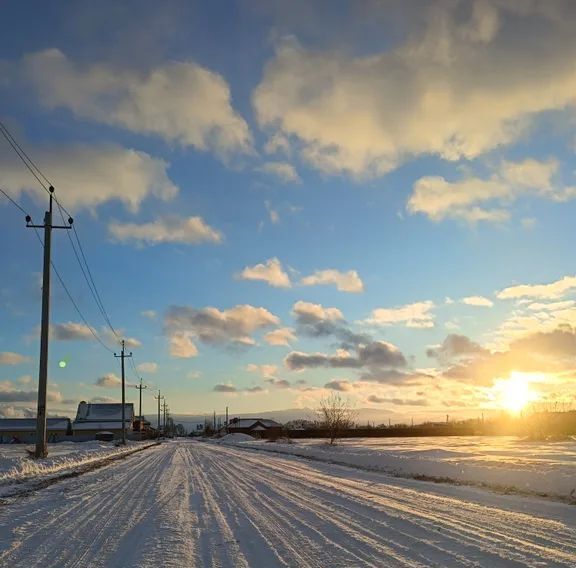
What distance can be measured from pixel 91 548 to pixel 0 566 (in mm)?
1310

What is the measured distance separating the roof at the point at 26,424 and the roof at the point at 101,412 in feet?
43.9

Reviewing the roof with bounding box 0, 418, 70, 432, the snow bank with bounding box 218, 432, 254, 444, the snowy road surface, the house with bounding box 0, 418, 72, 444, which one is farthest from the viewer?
the roof with bounding box 0, 418, 70, 432

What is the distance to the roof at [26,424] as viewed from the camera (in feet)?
411

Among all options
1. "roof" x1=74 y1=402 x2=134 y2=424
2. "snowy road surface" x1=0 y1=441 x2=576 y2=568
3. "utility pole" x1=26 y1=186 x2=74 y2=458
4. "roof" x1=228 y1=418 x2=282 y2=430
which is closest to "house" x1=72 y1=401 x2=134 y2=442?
"roof" x1=74 y1=402 x2=134 y2=424

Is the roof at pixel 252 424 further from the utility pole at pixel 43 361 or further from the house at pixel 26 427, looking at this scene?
the utility pole at pixel 43 361

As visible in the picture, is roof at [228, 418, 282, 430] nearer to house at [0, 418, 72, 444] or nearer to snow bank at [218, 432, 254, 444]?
house at [0, 418, 72, 444]

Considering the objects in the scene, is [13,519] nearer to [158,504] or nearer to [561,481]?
[158,504]

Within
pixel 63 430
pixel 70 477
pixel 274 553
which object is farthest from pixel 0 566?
pixel 63 430

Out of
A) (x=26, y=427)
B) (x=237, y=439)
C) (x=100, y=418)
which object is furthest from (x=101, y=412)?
(x=237, y=439)

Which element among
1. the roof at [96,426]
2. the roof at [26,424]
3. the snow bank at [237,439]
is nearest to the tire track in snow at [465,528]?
the snow bank at [237,439]

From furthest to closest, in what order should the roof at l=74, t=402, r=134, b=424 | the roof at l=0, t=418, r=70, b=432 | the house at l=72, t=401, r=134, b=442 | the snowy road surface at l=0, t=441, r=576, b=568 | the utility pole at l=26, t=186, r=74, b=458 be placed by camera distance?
the roof at l=74, t=402, r=134, b=424 → the house at l=72, t=401, r=134, b=442 → the roof at l=0, t=418, r=70, b=432 → the utility pole at l=26, t=186, r=74, b=458 → the snowy road surface at l=0, t=441, r=576, b=568

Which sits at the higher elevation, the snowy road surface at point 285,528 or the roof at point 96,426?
the snowy road surface at point 285,528

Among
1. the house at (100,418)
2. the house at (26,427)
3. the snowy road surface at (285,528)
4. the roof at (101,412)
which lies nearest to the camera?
the snowy road surface at (285,528)

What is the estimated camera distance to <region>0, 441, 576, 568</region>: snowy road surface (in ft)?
24.5
